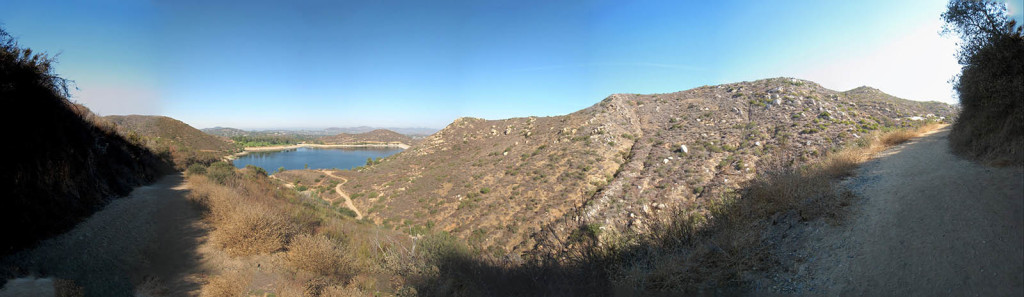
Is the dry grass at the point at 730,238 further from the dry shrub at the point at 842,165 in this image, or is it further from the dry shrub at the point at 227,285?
the dry shrub at the point at 227,285

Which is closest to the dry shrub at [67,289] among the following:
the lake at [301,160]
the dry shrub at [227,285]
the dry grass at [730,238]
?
the dry shrub at [227,285]

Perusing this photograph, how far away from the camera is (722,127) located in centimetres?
1697

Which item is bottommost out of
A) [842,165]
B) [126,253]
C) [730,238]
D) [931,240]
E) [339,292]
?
[339,292]

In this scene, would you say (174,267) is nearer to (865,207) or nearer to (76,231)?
(76,231)

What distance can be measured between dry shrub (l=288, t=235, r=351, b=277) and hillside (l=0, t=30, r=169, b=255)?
372 centimetres

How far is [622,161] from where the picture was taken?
16859mm

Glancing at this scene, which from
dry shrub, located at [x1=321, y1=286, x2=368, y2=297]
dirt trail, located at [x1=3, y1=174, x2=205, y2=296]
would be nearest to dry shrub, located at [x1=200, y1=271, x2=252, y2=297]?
dirt trail, located at [x1=3, y1=174, x2=205, y2=296]

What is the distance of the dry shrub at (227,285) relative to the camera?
180 inches

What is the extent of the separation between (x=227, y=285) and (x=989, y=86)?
12.6 m

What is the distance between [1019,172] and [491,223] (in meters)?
12.7

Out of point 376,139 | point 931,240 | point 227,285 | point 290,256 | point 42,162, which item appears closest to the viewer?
point 931,240

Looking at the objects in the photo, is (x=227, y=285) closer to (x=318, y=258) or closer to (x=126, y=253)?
(x=318, y=258)

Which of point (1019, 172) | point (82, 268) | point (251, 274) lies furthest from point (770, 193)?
point (82, 268)

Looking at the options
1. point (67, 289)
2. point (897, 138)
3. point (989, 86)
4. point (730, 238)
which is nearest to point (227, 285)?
point (67, 289)
